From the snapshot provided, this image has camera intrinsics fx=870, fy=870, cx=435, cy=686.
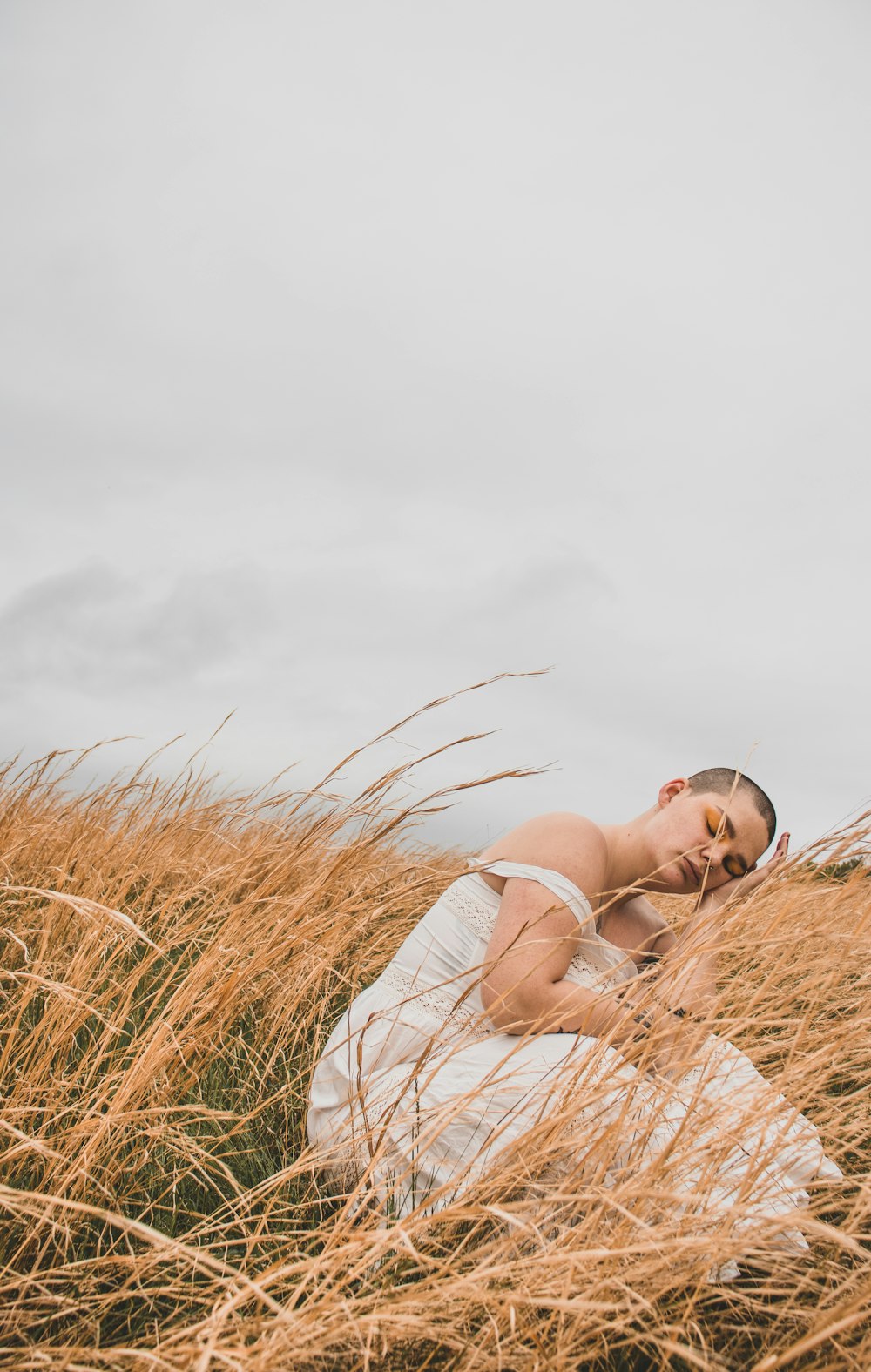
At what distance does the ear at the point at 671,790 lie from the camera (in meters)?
2.59

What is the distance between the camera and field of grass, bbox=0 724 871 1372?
3.73 feet

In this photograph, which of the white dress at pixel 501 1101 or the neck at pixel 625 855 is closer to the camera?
the white dress at pixel 501 1101

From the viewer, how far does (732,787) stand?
2.40m

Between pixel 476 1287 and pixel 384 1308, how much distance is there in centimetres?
13

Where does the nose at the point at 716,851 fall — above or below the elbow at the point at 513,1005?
above

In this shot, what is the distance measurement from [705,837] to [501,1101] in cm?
97

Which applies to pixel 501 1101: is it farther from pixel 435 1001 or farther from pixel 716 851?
pixel 716 851

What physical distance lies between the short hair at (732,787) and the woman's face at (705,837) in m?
0.02

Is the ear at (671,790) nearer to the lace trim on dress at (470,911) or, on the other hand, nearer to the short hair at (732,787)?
the short hair at (732,787)

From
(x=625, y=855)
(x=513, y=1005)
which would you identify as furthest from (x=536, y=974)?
(x=625, y=855)

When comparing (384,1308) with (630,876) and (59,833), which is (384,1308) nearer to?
(630,876)

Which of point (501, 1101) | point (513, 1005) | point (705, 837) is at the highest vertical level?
point (705, 837)

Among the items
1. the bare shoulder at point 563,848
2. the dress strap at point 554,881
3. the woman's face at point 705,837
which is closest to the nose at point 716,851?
the woman's face at point 705,837

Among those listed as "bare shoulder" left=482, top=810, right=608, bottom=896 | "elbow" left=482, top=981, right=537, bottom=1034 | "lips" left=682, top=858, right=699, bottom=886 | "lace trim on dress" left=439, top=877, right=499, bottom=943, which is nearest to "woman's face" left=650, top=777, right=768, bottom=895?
"lips" left=682, top=858, right=699, bottom=886
